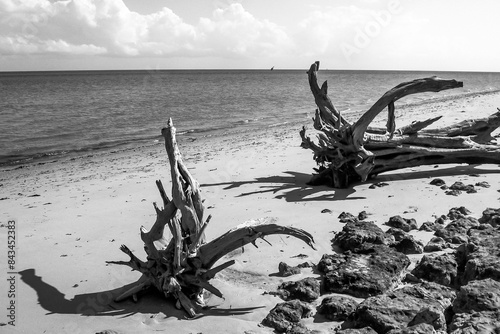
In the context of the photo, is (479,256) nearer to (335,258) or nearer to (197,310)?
(335,258)

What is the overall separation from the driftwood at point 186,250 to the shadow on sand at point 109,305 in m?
0.09

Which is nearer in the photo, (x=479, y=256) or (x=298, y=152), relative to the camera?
(x=479, y=256)

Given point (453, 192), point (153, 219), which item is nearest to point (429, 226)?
point (453, 192)

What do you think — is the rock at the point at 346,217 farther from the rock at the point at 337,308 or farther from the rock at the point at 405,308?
the rock at the point at 405,308

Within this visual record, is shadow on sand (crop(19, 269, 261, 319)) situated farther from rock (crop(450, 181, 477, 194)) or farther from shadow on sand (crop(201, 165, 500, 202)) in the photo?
rock (crop(450, 181, 477, 194))

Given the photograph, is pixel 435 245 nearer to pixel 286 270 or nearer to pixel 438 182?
pixel 286 270

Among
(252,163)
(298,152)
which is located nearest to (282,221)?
(252,163)

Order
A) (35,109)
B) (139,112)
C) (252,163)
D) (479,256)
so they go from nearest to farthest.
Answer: (479,256), (252,163), (139,112), (35,109)

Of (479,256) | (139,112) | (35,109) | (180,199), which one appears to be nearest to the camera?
(479,256)

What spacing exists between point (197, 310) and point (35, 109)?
34447 mm

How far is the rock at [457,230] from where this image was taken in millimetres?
5678

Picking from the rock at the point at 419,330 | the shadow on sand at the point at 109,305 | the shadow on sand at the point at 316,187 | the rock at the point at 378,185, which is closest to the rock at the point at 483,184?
the shadow on sand at the point at 316,187

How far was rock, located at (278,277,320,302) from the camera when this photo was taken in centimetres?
463

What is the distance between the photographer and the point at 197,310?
4.69 metres
